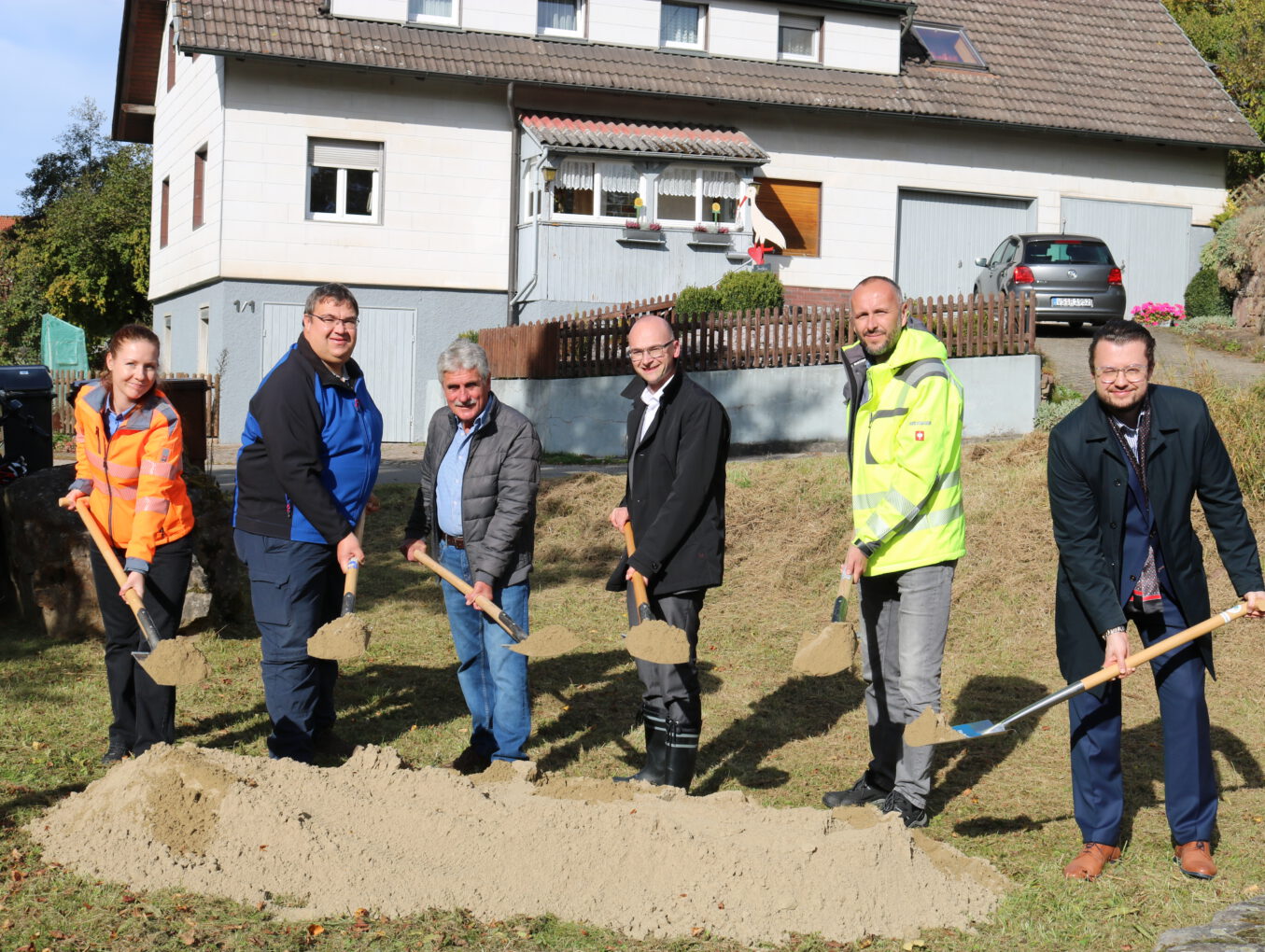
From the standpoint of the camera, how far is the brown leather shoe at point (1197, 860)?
4.66m

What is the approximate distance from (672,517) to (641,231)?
685 inches

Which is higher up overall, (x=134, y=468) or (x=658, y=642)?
(x=134, y=468)

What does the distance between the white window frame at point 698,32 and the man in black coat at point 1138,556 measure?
19.9 meters

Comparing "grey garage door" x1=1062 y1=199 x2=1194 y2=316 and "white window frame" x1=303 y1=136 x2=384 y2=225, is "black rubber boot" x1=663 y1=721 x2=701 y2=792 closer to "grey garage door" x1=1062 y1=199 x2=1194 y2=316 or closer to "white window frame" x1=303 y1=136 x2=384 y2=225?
"white window frame" x1=303 y1=136 x2=384 y2=225

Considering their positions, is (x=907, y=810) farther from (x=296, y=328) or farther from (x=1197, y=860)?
(x=296, y=328)

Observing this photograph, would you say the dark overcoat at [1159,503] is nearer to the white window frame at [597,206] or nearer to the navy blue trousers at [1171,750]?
the navy blue trousers at [1171,750]

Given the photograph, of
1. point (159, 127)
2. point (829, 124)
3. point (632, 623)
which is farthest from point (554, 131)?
point (632, 623)

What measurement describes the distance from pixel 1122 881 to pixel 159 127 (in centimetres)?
2656

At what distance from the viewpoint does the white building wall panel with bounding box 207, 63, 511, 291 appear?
21.1 meters

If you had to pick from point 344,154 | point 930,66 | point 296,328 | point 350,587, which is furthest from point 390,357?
point 350,587

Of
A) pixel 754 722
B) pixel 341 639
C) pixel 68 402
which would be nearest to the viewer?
pixel 341 639

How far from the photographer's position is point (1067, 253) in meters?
20.4

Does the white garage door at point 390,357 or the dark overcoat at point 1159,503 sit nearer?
the dark overcoat at point 1159,503

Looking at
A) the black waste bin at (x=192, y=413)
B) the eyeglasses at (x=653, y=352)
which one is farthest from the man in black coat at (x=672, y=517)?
the black waste bin at (x=192, y=413)
